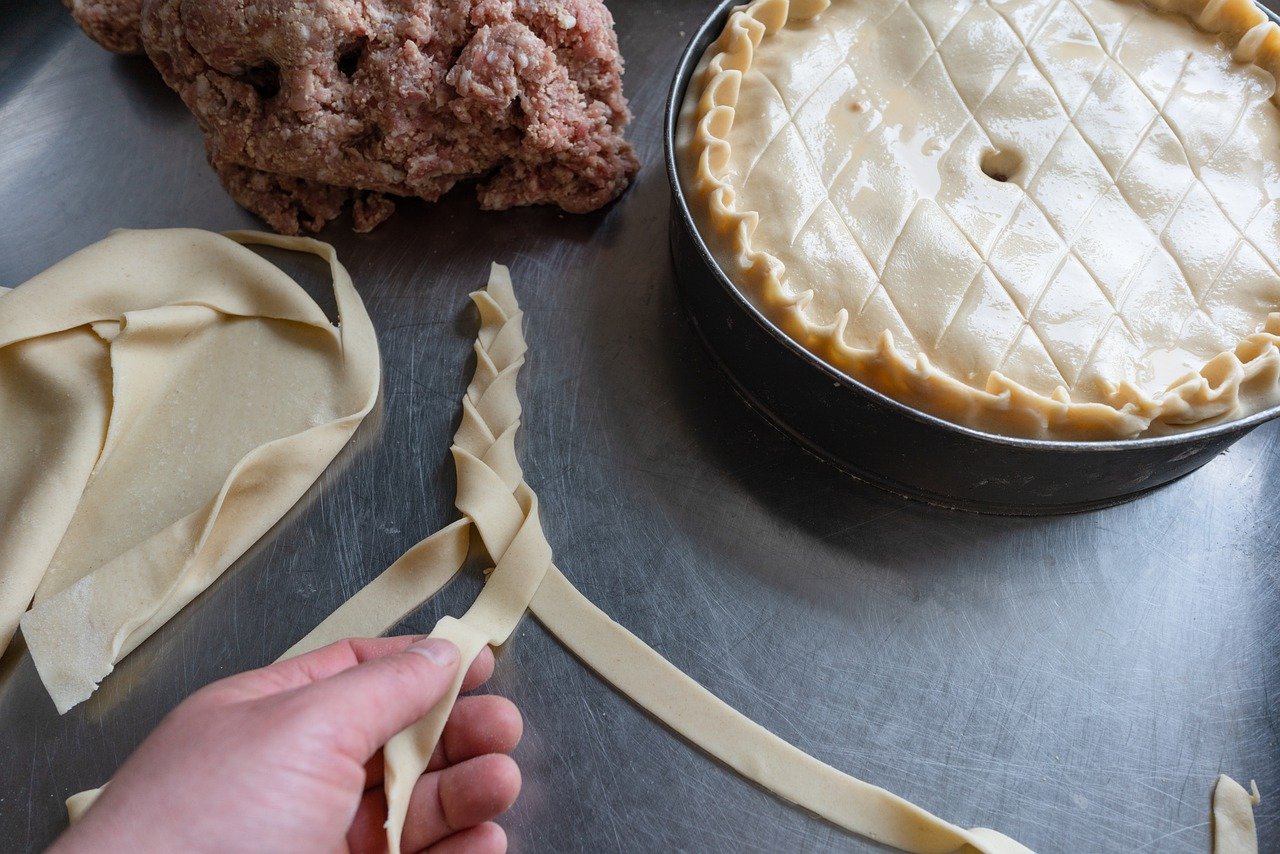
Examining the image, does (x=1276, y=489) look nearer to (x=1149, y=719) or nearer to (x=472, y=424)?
(x=1149, y=719)

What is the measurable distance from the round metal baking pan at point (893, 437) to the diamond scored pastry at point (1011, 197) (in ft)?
0.12

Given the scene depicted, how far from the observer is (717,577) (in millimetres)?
1467

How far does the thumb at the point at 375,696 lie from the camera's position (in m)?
0.98

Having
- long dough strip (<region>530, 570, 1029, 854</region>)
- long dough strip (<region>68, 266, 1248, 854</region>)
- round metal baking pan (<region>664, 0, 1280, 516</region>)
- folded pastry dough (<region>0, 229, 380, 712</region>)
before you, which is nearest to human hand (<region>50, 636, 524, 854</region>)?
long dough strip (<region>68, 266, 1248, 854</region>)

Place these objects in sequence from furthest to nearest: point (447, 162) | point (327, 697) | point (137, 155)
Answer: point (137, 155), point (447, 162), point (327, 697)

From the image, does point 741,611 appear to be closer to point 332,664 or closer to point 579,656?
point 579,656

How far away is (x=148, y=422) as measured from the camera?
158 centimetres

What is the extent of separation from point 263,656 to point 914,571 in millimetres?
1022

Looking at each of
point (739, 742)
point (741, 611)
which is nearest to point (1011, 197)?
point (741, 611)

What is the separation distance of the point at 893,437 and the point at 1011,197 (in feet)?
1.46

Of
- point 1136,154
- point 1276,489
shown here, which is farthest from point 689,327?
point 1276,489

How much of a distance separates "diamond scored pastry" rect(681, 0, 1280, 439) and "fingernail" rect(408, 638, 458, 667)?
0.65 meters

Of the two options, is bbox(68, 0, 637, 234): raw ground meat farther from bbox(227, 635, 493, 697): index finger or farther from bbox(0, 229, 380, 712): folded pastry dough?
bbox(227, 635, 493, 697): index finger

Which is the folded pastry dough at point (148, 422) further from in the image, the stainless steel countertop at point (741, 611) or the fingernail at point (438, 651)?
the fingernail at point (438, 651)
